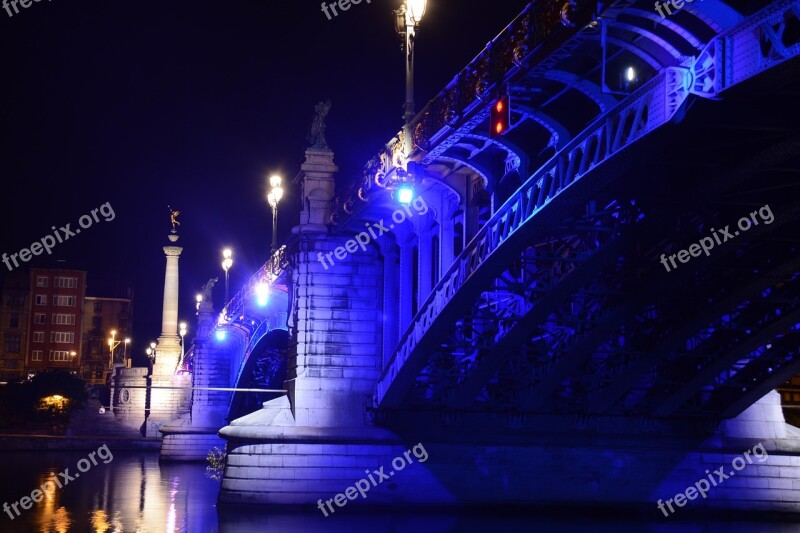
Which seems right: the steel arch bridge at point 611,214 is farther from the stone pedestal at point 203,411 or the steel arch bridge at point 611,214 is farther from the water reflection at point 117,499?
the stone pedestal at point 203,411

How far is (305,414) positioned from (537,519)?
23.4 ft

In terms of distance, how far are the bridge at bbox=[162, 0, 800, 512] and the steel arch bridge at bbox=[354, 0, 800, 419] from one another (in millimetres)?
59

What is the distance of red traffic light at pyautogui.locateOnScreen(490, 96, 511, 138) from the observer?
20.0 meters

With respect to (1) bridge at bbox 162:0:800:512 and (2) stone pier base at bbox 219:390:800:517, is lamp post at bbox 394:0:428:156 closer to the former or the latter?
(1) bridge at bbox 162:0:800:512

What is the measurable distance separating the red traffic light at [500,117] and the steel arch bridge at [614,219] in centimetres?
26

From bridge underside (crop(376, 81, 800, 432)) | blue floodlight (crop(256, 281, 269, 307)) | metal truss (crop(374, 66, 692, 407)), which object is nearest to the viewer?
metal truss (crop(374, 66, 692, 407))

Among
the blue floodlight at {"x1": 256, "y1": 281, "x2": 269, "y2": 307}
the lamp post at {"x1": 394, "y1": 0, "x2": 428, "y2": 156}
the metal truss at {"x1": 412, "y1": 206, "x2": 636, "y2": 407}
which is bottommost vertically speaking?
the metal truss at {"x1": 412, "y1": 206, "x2": 636, "y2": 407}

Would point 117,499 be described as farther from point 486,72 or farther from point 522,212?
point 486,72

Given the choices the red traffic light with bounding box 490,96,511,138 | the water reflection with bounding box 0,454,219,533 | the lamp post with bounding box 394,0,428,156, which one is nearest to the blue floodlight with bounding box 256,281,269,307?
the water reflection with bounding box 0,454,219,533

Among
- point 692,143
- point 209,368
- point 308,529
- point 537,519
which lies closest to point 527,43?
point 692,143

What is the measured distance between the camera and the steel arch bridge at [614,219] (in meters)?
16.4

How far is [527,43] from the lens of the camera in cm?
1939

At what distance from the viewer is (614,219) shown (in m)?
22.9

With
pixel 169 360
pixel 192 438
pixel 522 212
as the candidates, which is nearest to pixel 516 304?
pixel 522 212
